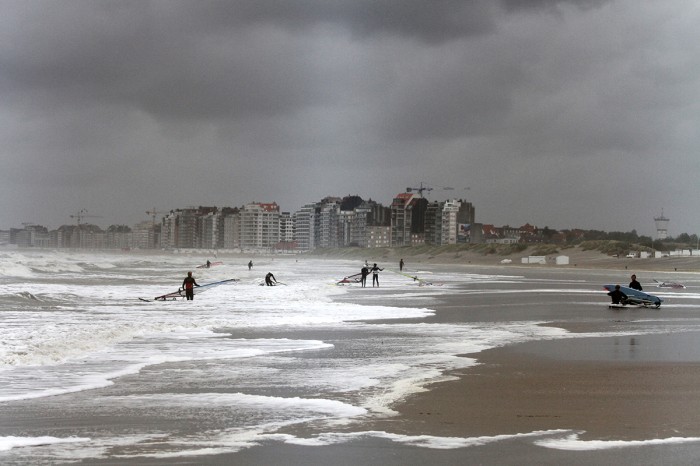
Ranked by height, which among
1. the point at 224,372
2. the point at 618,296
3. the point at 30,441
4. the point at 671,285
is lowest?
the point at 671,285

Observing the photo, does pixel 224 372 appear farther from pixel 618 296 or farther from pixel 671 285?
pixel 671 285

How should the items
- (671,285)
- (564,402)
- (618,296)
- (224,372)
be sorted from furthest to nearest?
(671,285)
(618,296)
(224,372)
(564,402)

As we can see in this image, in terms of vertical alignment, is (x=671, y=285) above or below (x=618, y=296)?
below

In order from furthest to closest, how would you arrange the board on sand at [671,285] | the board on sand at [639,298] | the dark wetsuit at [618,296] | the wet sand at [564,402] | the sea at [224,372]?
the board on sand at [671,285], the dark wetsuit at [618,296], the board on sand at [639,298], the wet sand at [564,402], the sea at [224,372]

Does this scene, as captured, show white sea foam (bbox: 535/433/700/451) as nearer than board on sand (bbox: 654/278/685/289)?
Yes

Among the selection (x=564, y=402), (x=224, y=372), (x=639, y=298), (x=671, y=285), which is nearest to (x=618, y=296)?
(x=639, y=298)

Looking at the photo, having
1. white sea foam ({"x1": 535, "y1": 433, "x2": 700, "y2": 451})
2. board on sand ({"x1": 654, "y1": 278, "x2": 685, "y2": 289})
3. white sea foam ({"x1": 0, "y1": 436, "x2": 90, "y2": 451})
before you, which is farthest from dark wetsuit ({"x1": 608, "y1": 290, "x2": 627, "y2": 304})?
white sea foam ({"x1": 0, "y1": 436, "x2": 90, "y2": 451})

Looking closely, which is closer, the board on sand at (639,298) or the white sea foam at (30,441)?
the white sea foam at (30,441)

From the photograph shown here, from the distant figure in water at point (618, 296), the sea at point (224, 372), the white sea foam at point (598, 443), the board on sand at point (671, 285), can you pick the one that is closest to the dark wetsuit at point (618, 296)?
the distant figure in water at point (618, 296)

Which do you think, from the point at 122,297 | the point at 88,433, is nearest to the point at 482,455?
the point at 88,433

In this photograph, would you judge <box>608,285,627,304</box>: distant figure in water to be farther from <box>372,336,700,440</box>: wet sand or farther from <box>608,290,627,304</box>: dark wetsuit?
<box>372,336,700,440</box>: wet sand

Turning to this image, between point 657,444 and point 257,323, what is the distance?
48.1ft

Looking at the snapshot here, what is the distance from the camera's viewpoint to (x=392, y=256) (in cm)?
18075

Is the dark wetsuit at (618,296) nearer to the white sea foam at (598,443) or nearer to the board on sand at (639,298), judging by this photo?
the board on sand at (639,298)
